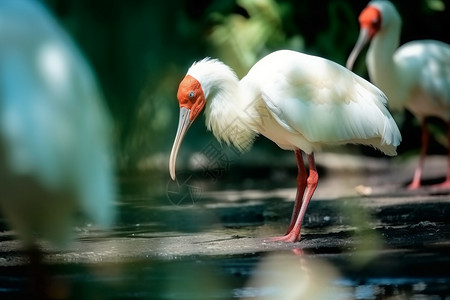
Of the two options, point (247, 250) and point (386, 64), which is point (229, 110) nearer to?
point (247, 250)

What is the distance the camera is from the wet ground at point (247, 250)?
3.96m

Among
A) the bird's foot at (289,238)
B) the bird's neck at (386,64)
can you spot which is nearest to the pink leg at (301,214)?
the bird's foot at (289,238)

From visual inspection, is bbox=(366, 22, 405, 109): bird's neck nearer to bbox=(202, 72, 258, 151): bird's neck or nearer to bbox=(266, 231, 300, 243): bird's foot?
bbox=(202, 72, 258, 151): bird's neck

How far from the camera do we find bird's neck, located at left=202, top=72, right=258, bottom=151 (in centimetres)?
605

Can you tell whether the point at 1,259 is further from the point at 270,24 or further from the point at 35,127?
the point at 270,24

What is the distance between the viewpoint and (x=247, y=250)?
17.8 feet

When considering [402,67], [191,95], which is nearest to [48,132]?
[191,95]

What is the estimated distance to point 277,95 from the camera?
231 inches

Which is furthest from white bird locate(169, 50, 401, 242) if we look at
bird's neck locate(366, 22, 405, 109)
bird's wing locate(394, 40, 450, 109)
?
bird's wing locate(394, 40, 450, 109)

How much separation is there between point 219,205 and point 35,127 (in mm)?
5559

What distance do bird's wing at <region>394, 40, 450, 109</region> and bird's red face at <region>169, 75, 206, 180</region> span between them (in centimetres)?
344

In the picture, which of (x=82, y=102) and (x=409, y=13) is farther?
(x=409, y=13)

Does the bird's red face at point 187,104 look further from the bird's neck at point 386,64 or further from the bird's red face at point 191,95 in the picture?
the bird's neck at point 386,64

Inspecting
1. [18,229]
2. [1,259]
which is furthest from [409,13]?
[18,229]
